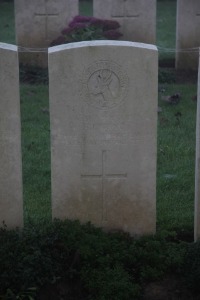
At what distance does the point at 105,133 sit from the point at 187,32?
6764 millimetres

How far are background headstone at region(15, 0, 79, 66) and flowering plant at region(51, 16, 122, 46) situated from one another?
350 millimetres

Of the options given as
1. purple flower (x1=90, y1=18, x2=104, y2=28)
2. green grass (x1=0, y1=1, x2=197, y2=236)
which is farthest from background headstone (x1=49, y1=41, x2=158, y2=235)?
purple flower (x1=90, y1=18, x2=104, y2=28)

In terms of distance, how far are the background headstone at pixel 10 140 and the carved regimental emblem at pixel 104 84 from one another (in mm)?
534

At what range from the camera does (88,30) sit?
11789mm

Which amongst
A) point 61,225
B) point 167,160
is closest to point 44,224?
point 61,225

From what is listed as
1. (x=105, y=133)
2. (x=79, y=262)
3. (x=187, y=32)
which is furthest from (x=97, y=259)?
(x=187, y=32)

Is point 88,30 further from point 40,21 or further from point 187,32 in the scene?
point 187,32

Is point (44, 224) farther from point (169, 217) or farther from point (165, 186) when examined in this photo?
point (165, 186)

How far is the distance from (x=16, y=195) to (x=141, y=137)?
1.07 metres

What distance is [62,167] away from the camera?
19.7 feet

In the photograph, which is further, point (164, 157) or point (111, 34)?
point (111, 34)

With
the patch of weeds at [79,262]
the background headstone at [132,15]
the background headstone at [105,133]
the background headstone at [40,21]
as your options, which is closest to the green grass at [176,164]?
the background headstone at [105,133]

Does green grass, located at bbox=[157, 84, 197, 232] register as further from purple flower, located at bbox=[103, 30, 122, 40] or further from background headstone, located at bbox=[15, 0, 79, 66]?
background headstone, located at bbox=[15, 0, 79, 66]

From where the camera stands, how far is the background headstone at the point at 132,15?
12.3 m
